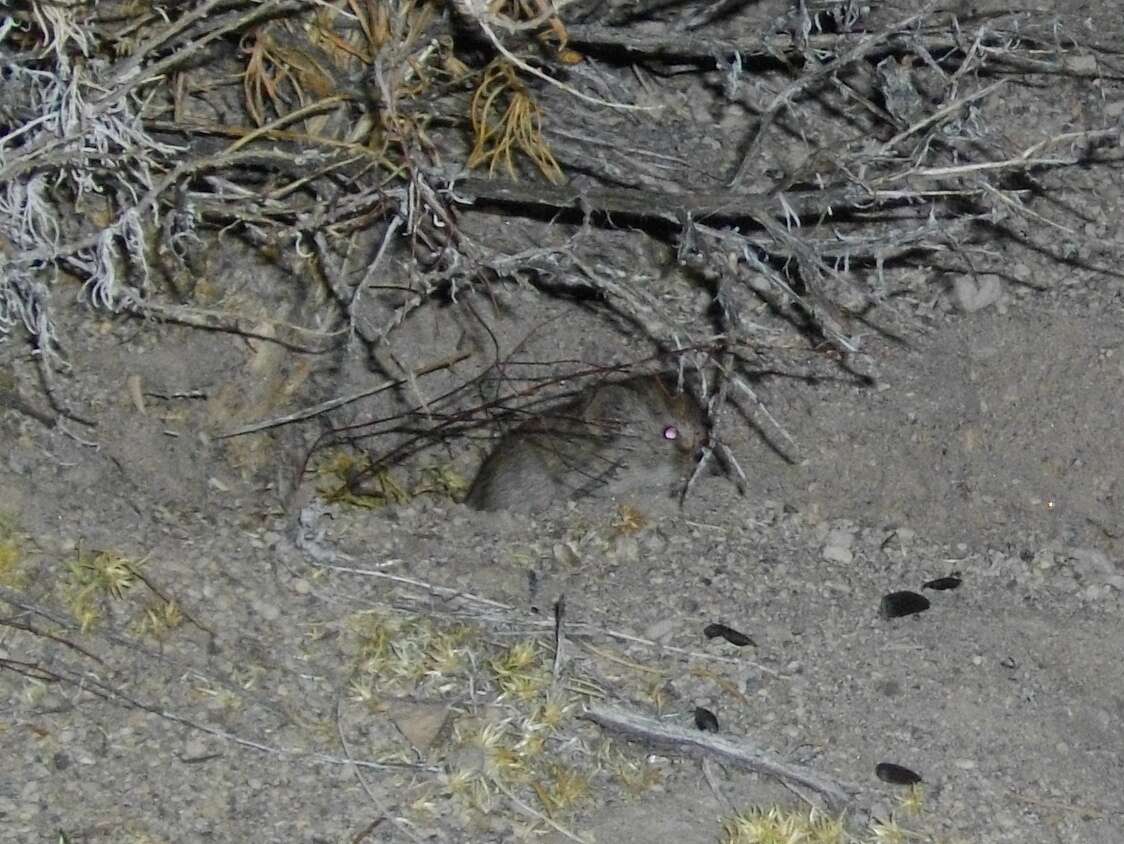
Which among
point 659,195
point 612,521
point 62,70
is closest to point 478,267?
point 659,195

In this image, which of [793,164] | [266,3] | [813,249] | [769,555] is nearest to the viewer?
[266,3]

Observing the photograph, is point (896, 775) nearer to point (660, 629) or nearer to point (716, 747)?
point (716, 747)

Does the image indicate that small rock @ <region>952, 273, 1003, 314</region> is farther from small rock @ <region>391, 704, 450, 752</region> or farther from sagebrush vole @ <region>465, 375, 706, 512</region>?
small rock @ <region>391, 704, 450, 752</region>

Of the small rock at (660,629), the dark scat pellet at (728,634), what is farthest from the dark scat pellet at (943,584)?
the small rock at (660,629)

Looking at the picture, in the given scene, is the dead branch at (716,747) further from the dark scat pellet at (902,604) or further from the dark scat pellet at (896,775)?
the dark scat pellet at (902,604)

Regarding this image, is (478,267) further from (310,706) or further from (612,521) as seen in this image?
(310,706)

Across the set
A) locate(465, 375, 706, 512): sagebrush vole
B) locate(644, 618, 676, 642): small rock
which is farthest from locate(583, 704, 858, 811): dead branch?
locate(465, 375, 706, 512): sagebrush vole
